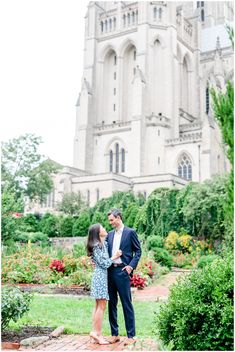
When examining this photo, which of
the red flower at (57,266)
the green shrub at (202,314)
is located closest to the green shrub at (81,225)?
the red flower at (57,266)

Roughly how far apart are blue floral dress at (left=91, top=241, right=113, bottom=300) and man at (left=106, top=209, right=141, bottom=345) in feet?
0.41

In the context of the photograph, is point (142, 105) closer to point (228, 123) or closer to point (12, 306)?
point (12, 306)

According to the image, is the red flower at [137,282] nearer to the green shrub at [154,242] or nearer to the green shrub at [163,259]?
the green shrub at [163,259]

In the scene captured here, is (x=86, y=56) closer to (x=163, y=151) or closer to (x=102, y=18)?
(x=102, y=18)

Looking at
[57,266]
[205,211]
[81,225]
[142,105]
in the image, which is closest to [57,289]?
[57,266]

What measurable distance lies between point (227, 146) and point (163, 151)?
→ 38.9 metres

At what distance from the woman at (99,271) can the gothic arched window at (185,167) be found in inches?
1449

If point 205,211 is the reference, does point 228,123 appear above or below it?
below

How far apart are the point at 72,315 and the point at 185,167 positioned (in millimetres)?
35039

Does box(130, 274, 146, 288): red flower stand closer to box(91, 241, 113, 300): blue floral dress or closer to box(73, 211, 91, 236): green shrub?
box(91, 241, 113, 300): blue floral dress

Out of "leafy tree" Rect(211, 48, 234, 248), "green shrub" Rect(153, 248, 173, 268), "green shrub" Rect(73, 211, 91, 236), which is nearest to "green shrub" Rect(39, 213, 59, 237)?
"green shrub" Rect(73, 211, 91, 236)

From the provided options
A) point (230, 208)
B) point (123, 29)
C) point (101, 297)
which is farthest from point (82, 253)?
point (123, 29)

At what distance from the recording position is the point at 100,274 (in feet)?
19.0

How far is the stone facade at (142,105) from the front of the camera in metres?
41.5
